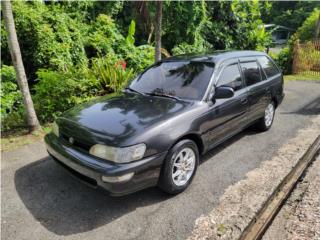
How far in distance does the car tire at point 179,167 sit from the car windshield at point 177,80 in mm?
759

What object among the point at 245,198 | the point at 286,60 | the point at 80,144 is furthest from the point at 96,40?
the point at 286,60

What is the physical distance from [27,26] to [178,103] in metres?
6.97

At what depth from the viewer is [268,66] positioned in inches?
207

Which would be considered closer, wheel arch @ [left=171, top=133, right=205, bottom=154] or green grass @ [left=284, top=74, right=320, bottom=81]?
wheel arch @ [left=171, top=133, right=205, bottom=154]

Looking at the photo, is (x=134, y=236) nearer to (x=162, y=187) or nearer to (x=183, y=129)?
(x=162, y=187)

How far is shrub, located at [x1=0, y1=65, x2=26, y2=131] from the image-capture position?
5.53m

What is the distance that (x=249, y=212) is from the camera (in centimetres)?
295

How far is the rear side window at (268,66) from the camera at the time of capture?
200 inches

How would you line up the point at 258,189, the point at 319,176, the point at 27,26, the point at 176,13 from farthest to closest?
the point at 176,13 < the point at 27,26 < the point at 319,176 < the point at 258,189

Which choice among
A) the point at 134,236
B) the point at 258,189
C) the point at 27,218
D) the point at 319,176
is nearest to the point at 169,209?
the point at 134,236

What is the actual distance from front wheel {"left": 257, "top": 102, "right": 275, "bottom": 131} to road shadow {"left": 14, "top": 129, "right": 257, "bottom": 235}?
2824 mm

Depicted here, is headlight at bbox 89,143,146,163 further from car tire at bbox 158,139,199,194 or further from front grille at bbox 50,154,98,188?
car tire at bbox 158,139,199,194

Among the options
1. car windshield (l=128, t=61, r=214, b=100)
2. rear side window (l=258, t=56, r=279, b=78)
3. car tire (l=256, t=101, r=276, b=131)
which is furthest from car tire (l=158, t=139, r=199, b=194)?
rear side window (l=258, t=56, r=279, b=78)

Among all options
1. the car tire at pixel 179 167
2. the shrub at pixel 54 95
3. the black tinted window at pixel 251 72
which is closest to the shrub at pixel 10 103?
the shrub at pixel 54 95
